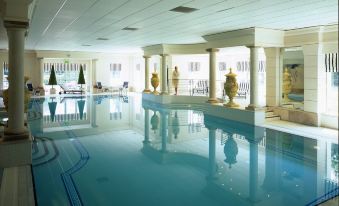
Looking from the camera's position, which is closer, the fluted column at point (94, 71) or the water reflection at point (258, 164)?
the water reflection at point (258, 164)

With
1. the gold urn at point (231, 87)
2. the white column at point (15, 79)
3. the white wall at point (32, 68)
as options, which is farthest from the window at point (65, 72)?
the white column at point (15, 79)

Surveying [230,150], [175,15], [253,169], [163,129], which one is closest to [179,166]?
[253,169]

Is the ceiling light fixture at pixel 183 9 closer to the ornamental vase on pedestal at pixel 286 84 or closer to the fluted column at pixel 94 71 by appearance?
the ornamental vase on pedestal at pixel 286 84

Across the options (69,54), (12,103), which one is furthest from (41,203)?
(69,54)

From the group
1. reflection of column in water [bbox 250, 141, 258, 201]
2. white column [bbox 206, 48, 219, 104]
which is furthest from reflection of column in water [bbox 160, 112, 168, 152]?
white column [bbox 206, 48, 219, 104]

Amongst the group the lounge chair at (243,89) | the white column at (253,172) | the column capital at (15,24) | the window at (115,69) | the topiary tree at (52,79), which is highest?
the window at (115,69)

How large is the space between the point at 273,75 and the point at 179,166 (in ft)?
21.2

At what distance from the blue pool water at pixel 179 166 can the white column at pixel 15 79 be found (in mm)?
792

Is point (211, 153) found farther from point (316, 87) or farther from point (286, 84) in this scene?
point (286, 84)

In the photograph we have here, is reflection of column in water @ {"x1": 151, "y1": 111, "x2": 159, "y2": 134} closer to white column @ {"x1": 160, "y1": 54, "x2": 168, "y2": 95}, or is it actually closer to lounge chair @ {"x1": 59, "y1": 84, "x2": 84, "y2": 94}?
white column @ {"x1": 160, "y1": 54, "x2": 168, "y2": 95}

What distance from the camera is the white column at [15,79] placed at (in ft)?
15.5

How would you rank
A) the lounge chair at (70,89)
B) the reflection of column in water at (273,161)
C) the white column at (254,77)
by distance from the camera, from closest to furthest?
the reflection of column in water at (273,161)
the white column at (254,77)
the lounge chair at (70,89)

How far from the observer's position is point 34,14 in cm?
659

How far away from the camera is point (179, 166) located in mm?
4953
